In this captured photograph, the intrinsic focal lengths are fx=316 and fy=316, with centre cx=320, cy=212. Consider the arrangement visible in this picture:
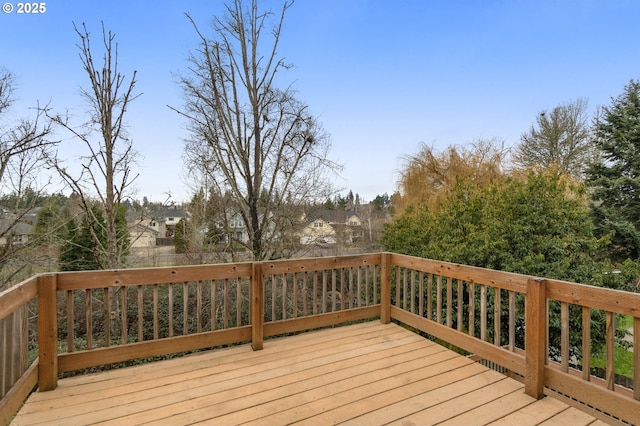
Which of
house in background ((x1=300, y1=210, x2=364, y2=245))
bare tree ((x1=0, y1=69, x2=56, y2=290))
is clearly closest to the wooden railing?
house in background ((x1=300, y1=210, x2=364, y2=245))

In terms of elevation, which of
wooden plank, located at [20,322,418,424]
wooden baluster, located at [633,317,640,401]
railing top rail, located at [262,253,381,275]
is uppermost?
railing top rail, located at [262,253,381,275]

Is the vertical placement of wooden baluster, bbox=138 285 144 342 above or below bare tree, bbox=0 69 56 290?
below

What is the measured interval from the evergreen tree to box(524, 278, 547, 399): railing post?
38.1 ft

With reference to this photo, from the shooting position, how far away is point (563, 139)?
1281cm

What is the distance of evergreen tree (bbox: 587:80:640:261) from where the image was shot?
35.3 feet

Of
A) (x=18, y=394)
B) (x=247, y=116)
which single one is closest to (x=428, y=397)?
(x=18, y=394)

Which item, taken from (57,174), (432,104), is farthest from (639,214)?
(57,174)

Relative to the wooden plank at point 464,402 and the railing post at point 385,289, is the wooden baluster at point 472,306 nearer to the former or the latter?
the wooden plank at point 464,402

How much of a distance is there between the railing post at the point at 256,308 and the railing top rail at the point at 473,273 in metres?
1.67

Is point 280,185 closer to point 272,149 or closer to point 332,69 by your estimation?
point 272,149

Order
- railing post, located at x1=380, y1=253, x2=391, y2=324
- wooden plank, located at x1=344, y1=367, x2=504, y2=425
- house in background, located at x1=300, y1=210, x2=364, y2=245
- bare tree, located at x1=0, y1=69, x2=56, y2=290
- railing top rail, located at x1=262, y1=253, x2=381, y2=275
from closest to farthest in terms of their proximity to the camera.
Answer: wooden plank, located at x1=344, y1=367, x2=504, y2=425
railing top rail, located at x1=262, y1=253, x2=381, y2=275
railing post, located at x1=380, y1=253, x2=391, y2=324
bare tree, located at x1=0, y1=69, x2=56, y2=290
house in background, located at x1=300, y1=210, x2=364, y2=245

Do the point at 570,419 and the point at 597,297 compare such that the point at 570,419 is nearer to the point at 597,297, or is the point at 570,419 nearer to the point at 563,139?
the point at 597,297

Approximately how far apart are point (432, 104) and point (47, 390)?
10078 mm

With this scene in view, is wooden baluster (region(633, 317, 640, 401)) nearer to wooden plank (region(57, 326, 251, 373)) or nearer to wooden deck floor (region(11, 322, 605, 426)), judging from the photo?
wooden deck floor (region(11, 322, 605, 426))
